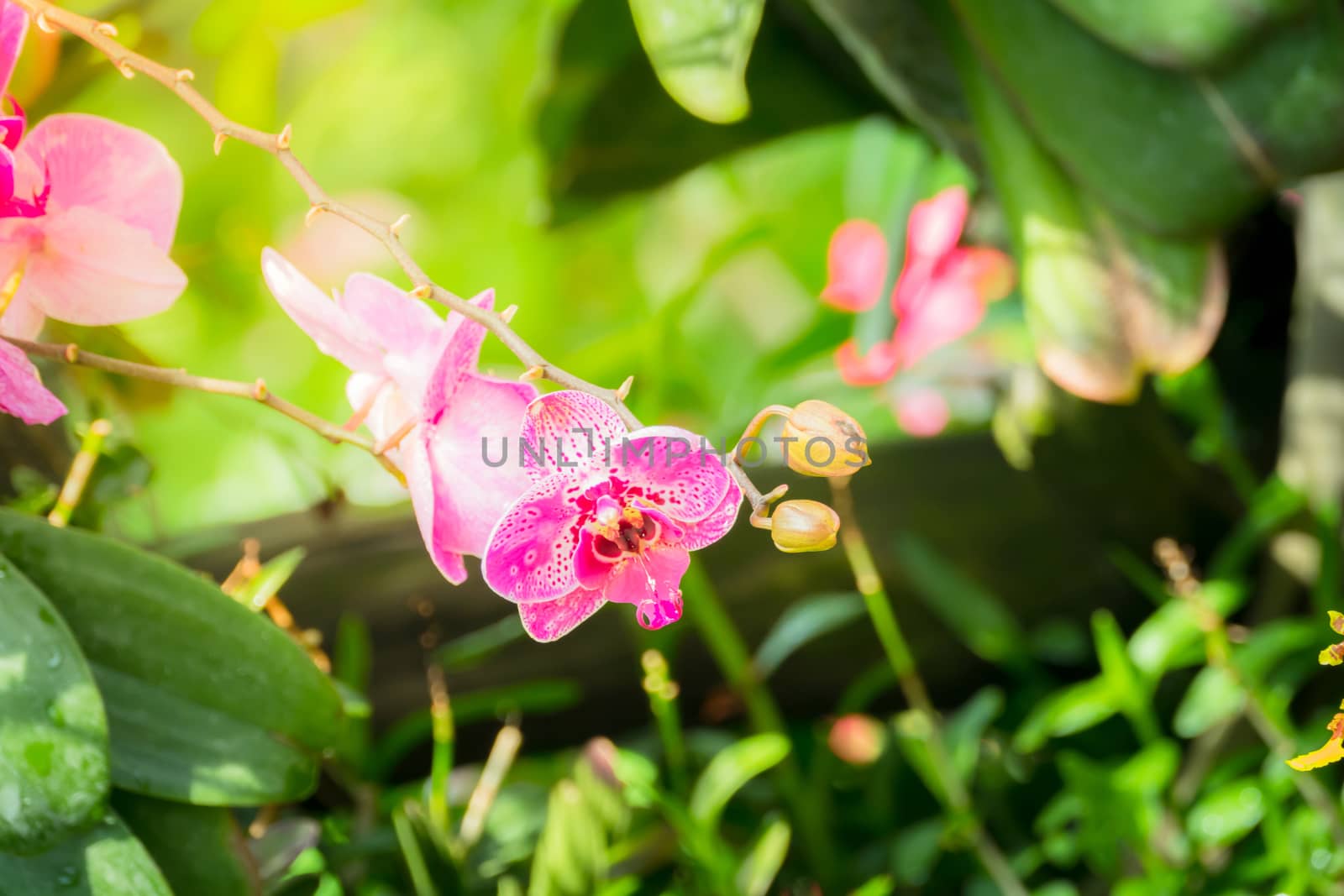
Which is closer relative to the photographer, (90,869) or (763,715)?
(90,869)

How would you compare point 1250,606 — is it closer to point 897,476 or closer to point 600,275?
point 897,476

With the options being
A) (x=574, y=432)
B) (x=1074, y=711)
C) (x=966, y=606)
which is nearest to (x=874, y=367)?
(x=966, y=606)

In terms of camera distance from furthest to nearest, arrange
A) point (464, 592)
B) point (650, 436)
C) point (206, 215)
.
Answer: point (206, 215), point (464, 592), point (650, 436)

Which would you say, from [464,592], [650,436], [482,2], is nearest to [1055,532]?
[464,592]

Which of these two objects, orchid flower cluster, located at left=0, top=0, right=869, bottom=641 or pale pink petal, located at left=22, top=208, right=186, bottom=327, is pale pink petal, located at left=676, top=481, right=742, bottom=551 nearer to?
orchid flower cluster, located at left=0, top=0, right=869, bottom=641

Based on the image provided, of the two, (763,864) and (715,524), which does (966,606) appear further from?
(715,524)
